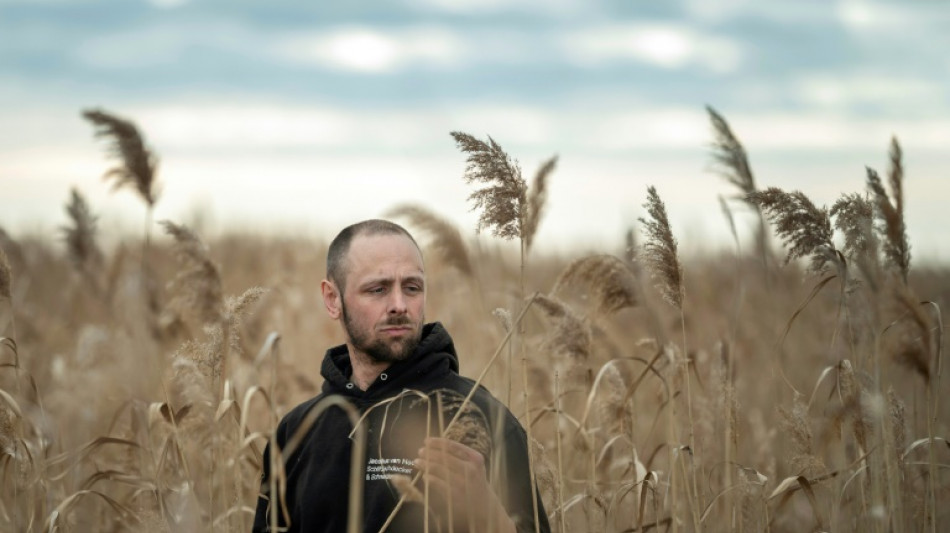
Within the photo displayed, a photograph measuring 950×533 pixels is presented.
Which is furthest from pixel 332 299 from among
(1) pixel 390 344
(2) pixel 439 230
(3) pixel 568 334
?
(3) pixel 568 334

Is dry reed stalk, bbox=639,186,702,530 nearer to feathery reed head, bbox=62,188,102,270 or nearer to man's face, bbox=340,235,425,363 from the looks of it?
man's face, bbox=340,235,425,363

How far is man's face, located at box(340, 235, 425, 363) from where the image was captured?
2.92 m

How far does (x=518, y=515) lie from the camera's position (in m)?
2.73

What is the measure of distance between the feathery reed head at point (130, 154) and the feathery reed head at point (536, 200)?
1.35m

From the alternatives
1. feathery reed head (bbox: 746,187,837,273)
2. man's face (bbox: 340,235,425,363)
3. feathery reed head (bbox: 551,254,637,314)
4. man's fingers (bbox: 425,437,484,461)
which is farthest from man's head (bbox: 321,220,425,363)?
feathery reed head (bbox: 746,187,837,273)

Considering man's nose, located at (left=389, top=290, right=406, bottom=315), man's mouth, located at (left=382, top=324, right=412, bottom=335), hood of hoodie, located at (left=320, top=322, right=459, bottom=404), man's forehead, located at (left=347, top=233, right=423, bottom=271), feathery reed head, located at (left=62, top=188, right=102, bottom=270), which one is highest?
feathery reed head, located at (left=62, top=188, right=102, bottom=270)

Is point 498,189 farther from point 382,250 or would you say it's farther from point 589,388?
point 589,388

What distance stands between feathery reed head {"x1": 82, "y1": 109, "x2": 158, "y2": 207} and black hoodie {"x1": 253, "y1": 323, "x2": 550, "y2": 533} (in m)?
0.88

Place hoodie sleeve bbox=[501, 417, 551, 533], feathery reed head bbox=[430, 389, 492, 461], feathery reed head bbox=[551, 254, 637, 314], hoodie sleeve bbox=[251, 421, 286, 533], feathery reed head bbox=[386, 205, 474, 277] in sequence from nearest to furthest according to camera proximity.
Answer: feathery reed head bbox=[430, 389, 492, 461] → hoodie sleeve bbox=[501, 417, 551, 533] → feathery reed head bbox=[551, 254, 637, 314] → hoodie sleeve bbox=[251, 421, 286, 533] → feathery reed head bbox=[386, 205, 474, 277]

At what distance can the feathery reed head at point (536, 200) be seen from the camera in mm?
2729

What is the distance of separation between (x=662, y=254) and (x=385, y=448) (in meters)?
1.03

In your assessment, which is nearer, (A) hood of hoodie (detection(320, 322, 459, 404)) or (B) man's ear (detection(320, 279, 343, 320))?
(A) hood of hoodie (detection(320, 322, 459, 404))

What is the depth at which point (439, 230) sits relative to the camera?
12.1 ft

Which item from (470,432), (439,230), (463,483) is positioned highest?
(439,230)
